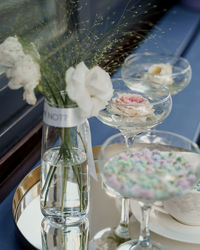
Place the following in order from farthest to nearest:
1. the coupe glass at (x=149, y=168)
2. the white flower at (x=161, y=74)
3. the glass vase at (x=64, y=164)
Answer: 1. the white flower at (x=161, y=74)
2. the glass vase at (x=64, y=164)
3. the coupe glass at (x=149, y=168)

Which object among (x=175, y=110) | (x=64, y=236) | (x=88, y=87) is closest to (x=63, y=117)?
(x=88, y=87)

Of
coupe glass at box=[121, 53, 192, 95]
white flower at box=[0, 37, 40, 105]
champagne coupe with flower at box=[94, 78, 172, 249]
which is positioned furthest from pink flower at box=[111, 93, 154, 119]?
coupe glass at box=[121, 53, 192, 95]

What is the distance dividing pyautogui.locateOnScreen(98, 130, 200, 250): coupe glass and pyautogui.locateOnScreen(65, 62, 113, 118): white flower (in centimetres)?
5

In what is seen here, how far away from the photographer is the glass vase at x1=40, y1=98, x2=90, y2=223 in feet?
1.92

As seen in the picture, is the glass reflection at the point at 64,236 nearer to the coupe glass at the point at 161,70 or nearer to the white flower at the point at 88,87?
the white flower at the point at 88,87

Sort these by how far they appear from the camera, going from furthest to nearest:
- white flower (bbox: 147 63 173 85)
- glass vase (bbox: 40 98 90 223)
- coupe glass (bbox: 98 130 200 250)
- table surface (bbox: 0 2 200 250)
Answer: white flower (bbox: 147 63 173 85)
table surface (bbox: 0 2 200 250)
glass vase (bbox: 40 98 90 223)
coupe glass (bbox: 98 130 200 250)

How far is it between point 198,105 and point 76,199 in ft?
2.23

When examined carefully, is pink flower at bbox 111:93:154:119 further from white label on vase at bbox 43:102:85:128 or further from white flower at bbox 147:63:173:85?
white flower at bbox 147:63:173:85

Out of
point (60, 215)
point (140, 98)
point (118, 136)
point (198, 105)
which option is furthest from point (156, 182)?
point (198, 105)

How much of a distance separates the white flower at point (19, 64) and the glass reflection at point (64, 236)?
0.24 m

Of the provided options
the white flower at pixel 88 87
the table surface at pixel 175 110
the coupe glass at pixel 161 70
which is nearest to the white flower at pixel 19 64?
the white flower at pixel 88 87

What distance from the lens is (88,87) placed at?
20.4 inches

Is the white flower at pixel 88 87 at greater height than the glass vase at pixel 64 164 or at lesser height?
greater

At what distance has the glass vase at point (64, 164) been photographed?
1.92 feet
